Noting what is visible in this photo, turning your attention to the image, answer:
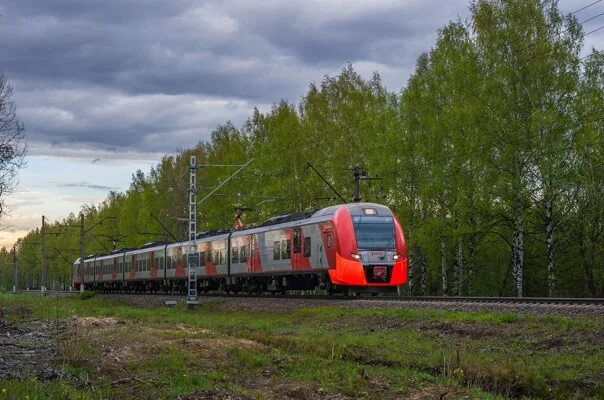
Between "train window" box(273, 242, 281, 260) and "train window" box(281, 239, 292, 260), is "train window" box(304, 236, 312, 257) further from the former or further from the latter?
"train window" box(273, 242, 281, 260)

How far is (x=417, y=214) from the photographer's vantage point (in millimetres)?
43000

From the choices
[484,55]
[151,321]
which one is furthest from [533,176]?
[151,321]

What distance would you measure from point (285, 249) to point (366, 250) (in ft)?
18.7

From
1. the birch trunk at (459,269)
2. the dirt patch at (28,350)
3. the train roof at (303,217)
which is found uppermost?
the train roof at (303,217)

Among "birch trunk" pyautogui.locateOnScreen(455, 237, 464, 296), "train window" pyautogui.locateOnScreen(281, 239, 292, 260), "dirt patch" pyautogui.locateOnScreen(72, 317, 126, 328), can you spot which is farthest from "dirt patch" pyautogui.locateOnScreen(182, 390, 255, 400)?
"birch trunk" pyautogui.locateOnScreen(455, 237, 464, 296)

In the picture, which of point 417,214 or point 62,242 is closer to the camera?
point 417,214

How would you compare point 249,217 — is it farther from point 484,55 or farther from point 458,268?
point 484,55

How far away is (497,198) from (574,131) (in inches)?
176

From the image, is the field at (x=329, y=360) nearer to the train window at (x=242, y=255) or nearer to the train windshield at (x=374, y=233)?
the train windshield at (x=374, y=233)

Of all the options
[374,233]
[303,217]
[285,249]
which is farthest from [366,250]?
[285,249]

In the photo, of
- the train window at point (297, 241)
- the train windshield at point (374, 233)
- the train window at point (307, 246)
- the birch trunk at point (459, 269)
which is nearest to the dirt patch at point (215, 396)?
the train windshield at point (374, 233)

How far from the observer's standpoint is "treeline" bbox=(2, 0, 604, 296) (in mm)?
33344

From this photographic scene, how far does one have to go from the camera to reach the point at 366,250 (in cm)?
2711

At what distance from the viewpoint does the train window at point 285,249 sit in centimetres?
3162
